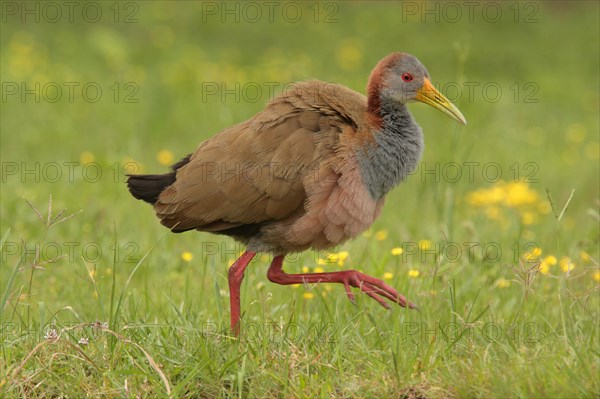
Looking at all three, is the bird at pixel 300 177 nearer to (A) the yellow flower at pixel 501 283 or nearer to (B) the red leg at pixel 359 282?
(B) the red leg at pixel 359 282

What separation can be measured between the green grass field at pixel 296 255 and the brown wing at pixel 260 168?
0.37 meters

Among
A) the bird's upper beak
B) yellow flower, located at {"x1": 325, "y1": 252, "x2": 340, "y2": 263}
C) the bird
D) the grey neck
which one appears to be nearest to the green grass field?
yellow flower, located at {"x1": 325, "y1": 252, "x2": 340, "y2": 263}

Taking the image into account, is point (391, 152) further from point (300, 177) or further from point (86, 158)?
point (86, 158)

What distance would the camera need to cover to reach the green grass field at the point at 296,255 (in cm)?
392

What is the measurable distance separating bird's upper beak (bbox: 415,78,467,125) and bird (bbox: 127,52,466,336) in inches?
8.2

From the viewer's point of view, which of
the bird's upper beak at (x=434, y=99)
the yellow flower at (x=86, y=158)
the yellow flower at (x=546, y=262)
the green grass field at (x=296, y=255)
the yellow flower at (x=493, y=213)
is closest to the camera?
the green grass field at (x=296, y=255)

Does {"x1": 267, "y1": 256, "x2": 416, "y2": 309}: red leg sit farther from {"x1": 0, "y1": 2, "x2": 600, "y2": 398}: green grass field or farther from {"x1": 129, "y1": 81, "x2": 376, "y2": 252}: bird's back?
{"x1": 129, "y1": 81, "x2": 376, "y2": 252}: bird's back

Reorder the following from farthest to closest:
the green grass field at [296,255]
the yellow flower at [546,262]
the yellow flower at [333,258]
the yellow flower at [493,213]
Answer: the yellow flower at [493,213], the yellow flower at [333,258], the yellow flower at [546,262], the green grass field at [296,255]

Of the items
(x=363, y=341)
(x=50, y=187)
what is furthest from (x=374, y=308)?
(x=50, y=187)

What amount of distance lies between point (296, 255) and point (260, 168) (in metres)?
1.50

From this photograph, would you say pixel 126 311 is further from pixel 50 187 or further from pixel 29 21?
pixel 29 21

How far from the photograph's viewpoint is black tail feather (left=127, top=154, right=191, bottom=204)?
5105 mm

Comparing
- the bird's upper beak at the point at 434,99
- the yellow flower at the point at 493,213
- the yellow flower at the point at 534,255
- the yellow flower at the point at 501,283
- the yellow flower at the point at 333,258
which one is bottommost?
the yellow flower at the point at 501,283

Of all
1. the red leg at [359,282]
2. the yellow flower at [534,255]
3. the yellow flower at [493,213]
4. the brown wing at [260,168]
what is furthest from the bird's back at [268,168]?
the yellow flower at [493,213]
